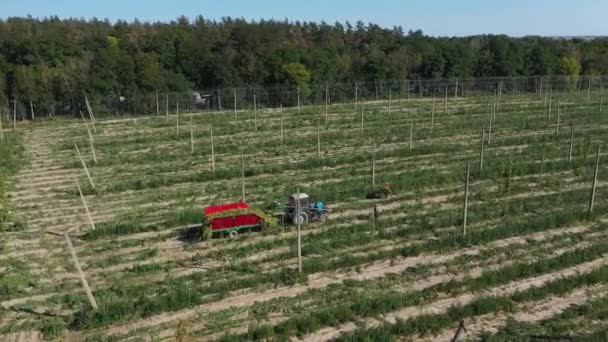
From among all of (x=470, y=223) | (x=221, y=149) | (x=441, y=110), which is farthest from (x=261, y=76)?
(x=470, y=223)

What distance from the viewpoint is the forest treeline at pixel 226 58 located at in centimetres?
4066

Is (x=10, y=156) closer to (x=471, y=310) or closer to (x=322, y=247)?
(x=322, y=247)

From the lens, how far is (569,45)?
56.4 meters

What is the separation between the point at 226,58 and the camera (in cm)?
4531

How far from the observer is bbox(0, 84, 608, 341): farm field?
9758 mm

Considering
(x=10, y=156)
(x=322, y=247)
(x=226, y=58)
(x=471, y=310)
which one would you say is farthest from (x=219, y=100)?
(x=471, y=310)

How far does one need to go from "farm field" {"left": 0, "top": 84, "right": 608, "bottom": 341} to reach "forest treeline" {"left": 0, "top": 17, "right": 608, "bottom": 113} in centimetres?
1752

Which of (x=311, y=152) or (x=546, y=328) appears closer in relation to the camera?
(x=546, y=328)

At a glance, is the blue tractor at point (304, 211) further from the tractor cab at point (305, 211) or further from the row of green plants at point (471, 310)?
the row of green plants at point (471, 310)

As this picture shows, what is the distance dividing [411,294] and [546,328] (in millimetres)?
2257

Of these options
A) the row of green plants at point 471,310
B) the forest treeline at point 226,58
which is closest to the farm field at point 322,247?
the row of green plants at point 471,310

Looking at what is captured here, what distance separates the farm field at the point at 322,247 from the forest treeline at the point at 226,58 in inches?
690

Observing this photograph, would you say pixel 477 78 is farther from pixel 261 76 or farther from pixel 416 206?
pixel 416 206

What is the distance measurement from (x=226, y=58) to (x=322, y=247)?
34703mm
